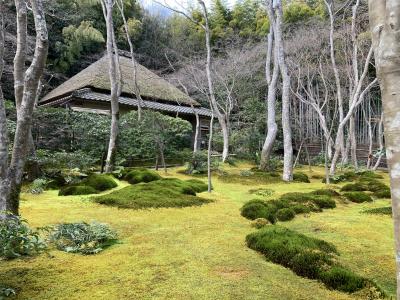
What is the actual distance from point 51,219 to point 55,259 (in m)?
1.91

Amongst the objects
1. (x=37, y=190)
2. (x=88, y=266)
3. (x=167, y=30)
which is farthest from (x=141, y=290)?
(x=167, y=30)

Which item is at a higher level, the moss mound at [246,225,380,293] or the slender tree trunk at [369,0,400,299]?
the slender tree trunk at [369,0,400,299]

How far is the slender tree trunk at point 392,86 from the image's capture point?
1790 mm

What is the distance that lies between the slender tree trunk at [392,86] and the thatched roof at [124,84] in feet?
57.4

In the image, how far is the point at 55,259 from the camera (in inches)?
139

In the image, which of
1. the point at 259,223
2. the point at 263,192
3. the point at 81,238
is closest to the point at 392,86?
the point at 81,238

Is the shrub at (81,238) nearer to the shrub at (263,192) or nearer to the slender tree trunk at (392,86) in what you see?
the slender tree trunk at (392,86)

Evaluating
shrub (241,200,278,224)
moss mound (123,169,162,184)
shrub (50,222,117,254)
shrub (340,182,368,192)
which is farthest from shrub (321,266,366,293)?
moss mound (123,169,162,184)

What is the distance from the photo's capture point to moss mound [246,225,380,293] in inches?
120

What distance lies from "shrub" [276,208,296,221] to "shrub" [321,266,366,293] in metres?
2.64

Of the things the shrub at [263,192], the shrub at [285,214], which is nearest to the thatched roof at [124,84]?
the shrub at [263,192]

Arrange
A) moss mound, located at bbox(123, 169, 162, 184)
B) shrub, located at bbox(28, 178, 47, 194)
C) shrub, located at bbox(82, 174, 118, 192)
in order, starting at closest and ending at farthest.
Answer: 1. shrub, located at bbox(28, 178, 47, 194)
2. shrub, located at bbox(82, 174, 118, 192)
3. moss mound, located at bbox(123, 169, 162, 184)

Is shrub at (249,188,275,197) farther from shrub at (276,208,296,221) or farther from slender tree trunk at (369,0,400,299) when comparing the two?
slender tree trunk at (369,0,400,299)

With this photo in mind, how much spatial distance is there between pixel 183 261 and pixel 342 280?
1505 mm
